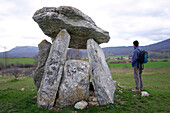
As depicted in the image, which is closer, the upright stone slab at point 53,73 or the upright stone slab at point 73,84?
the upright stone slab at point 53,73

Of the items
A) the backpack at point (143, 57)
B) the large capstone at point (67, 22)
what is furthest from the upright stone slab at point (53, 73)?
the backpack at point (143, 57)

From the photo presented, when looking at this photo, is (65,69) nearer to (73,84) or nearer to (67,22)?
(73,84)

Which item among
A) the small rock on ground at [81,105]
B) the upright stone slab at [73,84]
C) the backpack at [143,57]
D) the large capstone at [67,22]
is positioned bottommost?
the small rock on ground at [81,105]

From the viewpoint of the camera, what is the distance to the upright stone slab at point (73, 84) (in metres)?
7.54

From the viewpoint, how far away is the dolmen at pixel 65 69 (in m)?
7.51

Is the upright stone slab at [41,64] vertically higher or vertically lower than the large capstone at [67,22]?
lower

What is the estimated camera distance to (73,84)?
→ 7.71 meters

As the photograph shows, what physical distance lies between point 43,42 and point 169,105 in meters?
9.54

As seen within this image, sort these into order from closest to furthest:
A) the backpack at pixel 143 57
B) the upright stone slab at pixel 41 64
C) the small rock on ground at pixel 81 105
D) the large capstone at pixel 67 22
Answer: the small rock on ground at pixel 81 105 < the large capstone at pixel 67 22 < the backpack at pixel 143 57 < the upright stone slab at pixel 41 64

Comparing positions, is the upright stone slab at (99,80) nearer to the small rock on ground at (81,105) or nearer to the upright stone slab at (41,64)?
the small rock on ground at (81,105)

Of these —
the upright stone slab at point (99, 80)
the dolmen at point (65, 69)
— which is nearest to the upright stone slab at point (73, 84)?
the dolmen at point (65, 69)

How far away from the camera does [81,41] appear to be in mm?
10641

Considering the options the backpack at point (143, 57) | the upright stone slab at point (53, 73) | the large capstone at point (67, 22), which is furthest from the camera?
the backpack at point (143, 57)

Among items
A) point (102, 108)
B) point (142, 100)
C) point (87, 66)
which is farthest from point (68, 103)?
point (142, 100)
